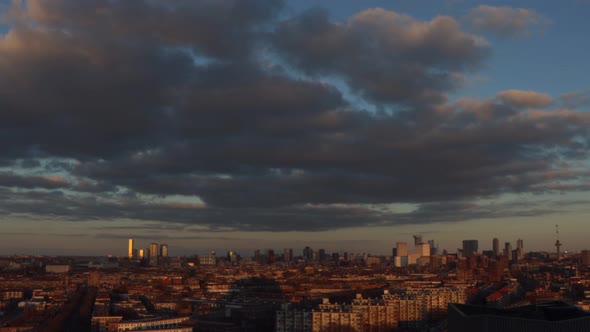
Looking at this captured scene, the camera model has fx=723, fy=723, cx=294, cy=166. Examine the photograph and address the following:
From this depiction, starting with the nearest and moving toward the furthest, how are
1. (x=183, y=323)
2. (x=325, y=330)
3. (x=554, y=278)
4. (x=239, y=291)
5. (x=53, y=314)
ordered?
(x=325, y=330), (x=183, y=323), (x=53, y=314), (x=239, y=291), (x=554, y=278)

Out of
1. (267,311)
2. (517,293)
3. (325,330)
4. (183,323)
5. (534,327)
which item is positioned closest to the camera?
(534,327)

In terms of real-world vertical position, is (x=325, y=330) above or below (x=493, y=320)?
below

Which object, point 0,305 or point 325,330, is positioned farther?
point 0,305

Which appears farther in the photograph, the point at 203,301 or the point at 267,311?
the point at 203,301

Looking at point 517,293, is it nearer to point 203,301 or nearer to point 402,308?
point 402,308

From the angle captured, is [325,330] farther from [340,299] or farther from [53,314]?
[53,314]

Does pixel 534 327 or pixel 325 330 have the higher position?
pixel 534 327

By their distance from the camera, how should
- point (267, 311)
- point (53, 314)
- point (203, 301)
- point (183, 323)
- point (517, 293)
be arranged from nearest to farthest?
point (183, 323) → point (267, 311) → point (53, 314) → point (203, 301) → point (517, 293)

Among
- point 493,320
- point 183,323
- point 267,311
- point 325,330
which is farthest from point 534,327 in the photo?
point 267,311

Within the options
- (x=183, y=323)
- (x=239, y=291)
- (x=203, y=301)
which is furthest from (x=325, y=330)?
(x=239, y=291)
